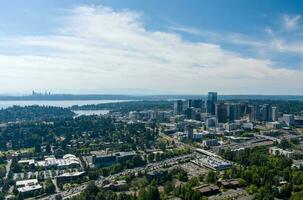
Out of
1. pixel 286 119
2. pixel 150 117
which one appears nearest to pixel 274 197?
pixel 286 119

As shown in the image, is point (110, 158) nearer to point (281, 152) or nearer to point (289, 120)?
point (281, 152)

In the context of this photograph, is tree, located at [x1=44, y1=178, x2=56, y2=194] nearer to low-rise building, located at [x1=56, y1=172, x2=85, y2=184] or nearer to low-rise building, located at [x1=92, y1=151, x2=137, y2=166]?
low-rise building, located at [x1=56, y1=172, x2=85, y2=184]

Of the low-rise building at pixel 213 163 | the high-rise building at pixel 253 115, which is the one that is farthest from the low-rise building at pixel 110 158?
the high-rise building at pixel 253 115

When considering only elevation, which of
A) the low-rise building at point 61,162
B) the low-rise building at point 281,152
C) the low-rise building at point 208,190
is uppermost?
the low-rise building at point 281,152

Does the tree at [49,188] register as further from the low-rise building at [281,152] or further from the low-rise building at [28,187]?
the low-rise building at [281,152]

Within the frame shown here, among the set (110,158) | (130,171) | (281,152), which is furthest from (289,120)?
(130,171)

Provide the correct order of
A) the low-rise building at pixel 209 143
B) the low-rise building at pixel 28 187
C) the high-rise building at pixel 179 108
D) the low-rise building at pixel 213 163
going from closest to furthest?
the low-rise building at pixel 28 187, the low-rise building at pixel 213 163, the low-rise building at pixel 209 143, the high-rise building at pixel 179 108

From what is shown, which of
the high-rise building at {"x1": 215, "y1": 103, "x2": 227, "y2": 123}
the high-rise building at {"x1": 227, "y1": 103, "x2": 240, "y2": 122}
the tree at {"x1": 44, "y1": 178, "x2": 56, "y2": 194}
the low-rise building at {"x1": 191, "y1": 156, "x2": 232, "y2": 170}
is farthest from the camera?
the high-rise building at {"x1": 227, "y1": 103, "x2": 240, "y2": 122}

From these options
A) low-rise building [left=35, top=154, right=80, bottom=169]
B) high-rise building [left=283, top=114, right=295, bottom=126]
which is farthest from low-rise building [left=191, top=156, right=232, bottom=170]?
high-rise building [left=283, top=114, right=295, bottom=126]

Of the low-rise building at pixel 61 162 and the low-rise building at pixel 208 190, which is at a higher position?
the low-rise building at pixel 208 190

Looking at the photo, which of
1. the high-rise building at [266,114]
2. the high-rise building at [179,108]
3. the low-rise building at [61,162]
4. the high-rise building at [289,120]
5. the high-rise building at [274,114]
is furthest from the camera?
the high-rise building at [179,108]

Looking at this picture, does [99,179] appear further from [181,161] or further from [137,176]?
[181,161]
